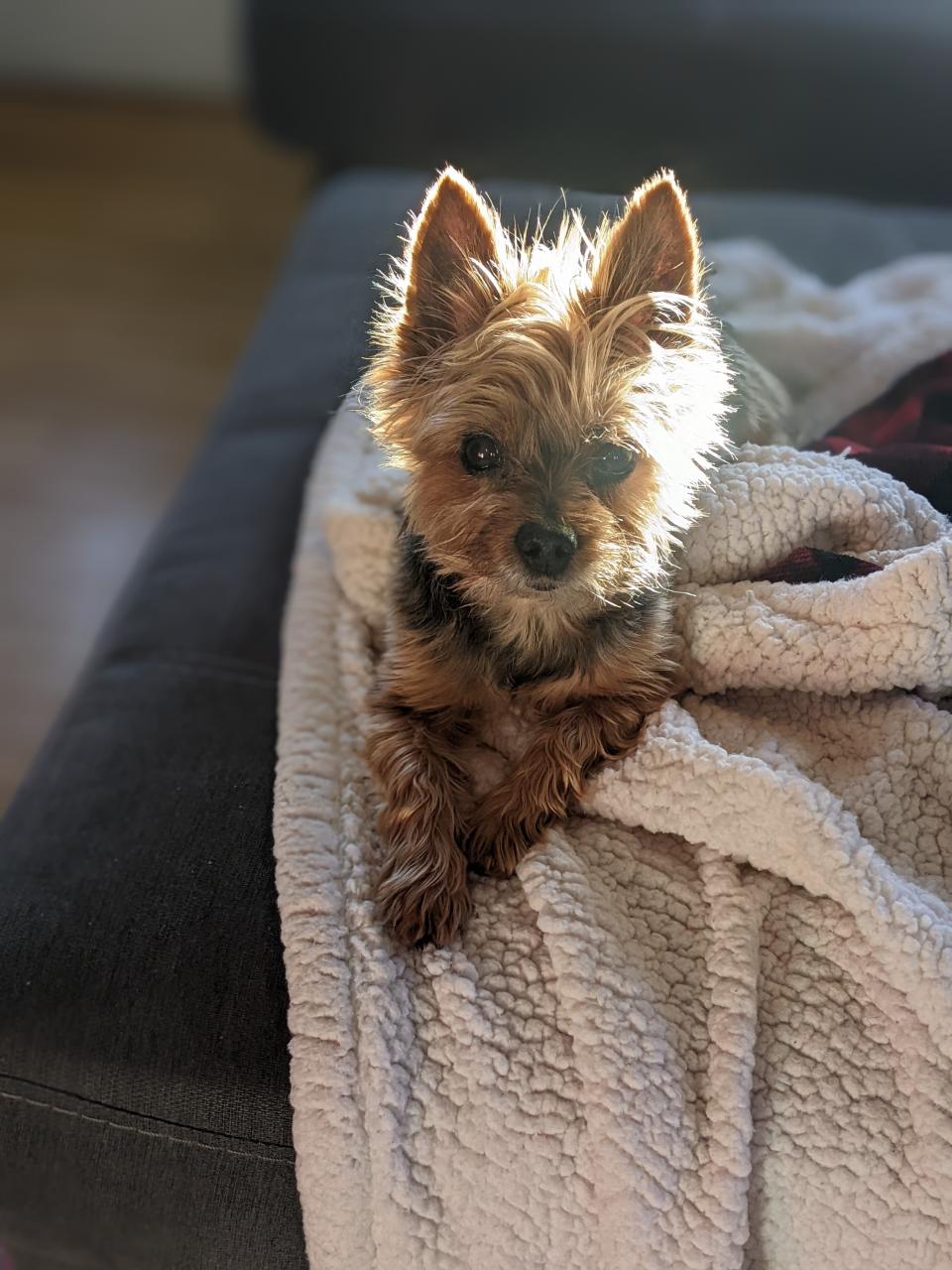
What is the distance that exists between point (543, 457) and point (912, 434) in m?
0.64

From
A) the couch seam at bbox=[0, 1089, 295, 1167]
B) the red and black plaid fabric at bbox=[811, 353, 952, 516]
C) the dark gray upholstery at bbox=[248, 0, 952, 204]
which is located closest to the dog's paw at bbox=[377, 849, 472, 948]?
the couch seam at bbox=[0, 1089, 295, 1167]

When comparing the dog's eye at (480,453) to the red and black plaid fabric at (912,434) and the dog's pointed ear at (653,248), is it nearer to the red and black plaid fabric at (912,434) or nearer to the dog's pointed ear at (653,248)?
the dog's pointed ear at (653,248)

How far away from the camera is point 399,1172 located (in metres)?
Result: 1.15

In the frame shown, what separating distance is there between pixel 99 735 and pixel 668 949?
89 centimetres

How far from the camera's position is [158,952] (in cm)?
130

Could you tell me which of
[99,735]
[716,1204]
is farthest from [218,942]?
[716,1204]

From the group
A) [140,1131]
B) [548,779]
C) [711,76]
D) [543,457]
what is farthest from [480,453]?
[711,76]

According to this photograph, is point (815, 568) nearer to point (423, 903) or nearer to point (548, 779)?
point (548, 779)

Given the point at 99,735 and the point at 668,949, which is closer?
the point at 668,949

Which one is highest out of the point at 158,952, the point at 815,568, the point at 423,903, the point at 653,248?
the point at 653,248

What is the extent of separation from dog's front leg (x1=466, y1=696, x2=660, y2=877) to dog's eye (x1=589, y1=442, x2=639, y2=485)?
30 centimetres

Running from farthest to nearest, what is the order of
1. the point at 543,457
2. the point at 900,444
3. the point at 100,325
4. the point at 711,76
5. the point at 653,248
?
the point at 100,325, the point at 711,76, the point at 900,444, the point at 543,457, the point at 653,248

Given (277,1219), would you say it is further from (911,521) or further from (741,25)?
(741,25)

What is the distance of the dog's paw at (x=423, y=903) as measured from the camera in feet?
4.19
